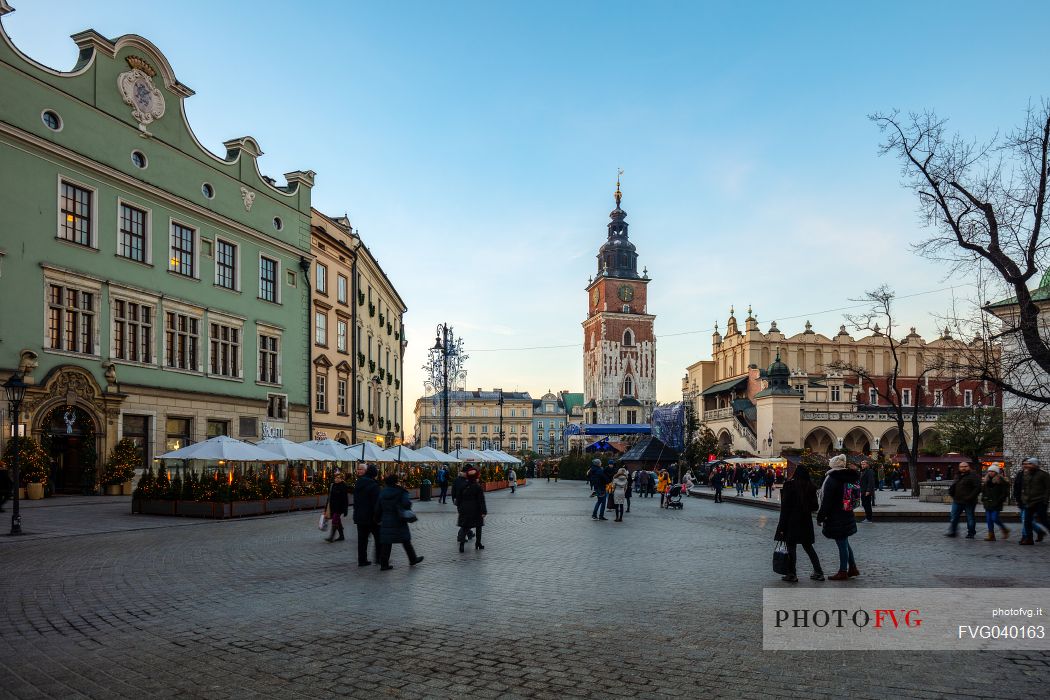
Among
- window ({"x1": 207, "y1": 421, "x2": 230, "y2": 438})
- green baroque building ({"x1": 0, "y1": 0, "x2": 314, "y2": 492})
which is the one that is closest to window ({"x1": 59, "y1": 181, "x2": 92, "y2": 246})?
green baroque building ({"x1": 0, "y1": 0, "x2": 314, "y2": 492})

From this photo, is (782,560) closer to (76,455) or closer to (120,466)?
(120,466)

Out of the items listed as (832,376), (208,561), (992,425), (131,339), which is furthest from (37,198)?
(832,376)

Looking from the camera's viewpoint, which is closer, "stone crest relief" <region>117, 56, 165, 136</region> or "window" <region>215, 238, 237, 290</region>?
"stone crest relief" <region>117, 56, 165, 136</region>

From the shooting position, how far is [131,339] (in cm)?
3175

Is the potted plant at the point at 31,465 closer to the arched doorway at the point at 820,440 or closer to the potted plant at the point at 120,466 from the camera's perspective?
the potted plant at the point at 120,466

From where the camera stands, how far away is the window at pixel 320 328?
44.5 m

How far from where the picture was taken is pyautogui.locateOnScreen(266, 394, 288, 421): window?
39800 millimetres

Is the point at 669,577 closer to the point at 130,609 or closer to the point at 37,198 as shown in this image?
the point at 130,609

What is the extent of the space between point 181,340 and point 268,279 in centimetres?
680

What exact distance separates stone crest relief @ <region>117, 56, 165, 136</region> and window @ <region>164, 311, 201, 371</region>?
291 inches

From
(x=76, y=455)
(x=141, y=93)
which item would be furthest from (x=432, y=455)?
(x=141, y=93)

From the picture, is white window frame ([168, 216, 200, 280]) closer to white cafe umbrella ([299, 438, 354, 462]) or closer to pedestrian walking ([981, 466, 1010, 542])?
white cafe umbrella ([299, 438, 354, 462])

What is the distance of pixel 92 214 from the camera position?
30078 millimetres

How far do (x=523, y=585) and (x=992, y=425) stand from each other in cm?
5783
